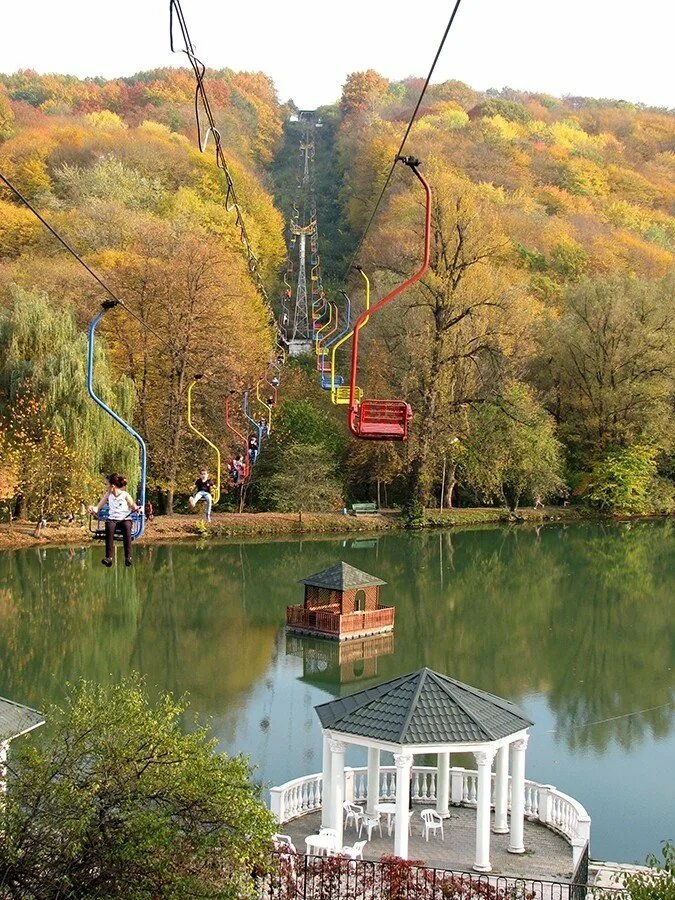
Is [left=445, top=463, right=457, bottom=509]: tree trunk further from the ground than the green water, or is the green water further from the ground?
[left=445, top=463, right=457, bottom=509]: tree trunk

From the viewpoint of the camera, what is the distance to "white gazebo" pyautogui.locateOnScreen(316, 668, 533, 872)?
57.7 ft

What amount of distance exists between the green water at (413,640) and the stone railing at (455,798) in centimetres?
92

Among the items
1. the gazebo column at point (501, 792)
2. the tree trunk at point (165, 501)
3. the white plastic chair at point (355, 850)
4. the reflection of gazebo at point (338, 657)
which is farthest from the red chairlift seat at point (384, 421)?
the tree trunk at point (165, 501)

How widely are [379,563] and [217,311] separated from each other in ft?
43.3

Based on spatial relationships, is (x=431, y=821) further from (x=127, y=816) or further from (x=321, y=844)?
(x=127, y=816)

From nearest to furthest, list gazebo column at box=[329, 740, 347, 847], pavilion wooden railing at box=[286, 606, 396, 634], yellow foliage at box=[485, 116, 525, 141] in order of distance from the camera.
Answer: gazebo column at box=[329, 740, 347, 847] < pavilion wooden railing at box=[286, 606, 396, 634] < yellow foliage at box=[485, 116, 525, 141]

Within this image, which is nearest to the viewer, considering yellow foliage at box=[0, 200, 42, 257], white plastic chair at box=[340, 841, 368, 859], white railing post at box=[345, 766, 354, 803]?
white plastic chair at box=[340, 841, 368, 859]

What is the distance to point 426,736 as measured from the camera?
17.9m

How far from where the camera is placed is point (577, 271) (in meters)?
75.4

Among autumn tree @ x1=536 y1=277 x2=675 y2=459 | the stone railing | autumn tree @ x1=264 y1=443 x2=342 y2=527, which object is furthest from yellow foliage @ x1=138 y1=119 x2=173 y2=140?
the stone railing

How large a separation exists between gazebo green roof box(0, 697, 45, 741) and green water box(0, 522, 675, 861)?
5526mm

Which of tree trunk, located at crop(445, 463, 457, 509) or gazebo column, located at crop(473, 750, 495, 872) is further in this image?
tree trunk, located at crop(445, 463, 457, 509)

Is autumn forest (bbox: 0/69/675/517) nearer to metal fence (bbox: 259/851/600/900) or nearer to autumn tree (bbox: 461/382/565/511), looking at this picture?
autumn tree (bbox: 461/382/565/511)

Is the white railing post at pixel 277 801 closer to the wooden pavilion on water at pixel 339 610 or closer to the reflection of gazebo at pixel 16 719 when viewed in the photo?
the reflection of gazebo at pixel 16 719
